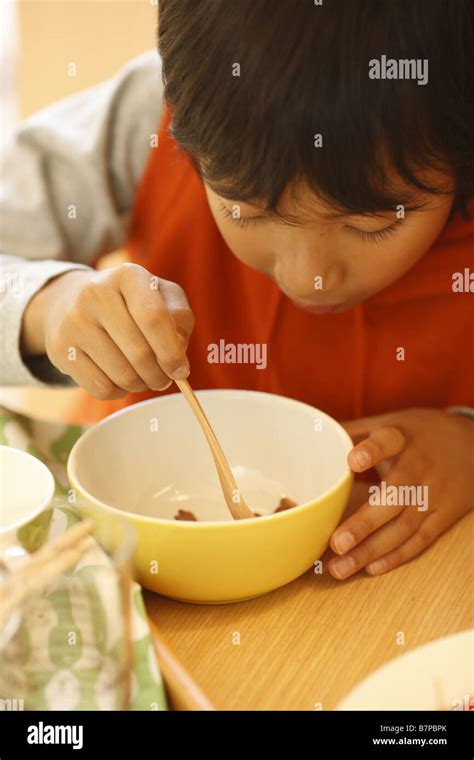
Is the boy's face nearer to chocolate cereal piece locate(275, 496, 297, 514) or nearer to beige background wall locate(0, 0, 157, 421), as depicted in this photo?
chocolate cereal piece locate(275, 496, 297, 514)

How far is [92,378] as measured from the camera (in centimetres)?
44

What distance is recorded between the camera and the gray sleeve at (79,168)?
61 cm

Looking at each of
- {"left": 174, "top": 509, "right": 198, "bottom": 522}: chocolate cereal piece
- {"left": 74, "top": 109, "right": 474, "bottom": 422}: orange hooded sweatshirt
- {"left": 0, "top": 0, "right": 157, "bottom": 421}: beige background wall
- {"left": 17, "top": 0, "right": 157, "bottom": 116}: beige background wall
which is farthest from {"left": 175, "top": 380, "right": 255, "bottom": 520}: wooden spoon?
{"left": 17, "top": 0, "right": 157, "bottom": 116}: beige background wall

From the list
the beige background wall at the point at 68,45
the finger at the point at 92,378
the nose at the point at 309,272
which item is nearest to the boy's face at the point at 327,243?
the nose at the point at 309,272

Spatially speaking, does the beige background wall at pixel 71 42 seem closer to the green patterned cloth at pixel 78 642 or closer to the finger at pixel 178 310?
the finger at pixel 178 310

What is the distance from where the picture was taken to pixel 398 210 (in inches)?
15.5

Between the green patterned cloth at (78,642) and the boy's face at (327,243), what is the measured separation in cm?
17

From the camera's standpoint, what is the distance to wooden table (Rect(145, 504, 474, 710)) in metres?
0.34

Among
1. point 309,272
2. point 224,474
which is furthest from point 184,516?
point 309,272

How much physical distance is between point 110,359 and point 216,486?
0.10m

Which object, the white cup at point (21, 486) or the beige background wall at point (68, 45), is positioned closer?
the white cup at point (21, 486)

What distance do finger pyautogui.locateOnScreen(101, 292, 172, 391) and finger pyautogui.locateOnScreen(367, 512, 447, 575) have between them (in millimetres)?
141

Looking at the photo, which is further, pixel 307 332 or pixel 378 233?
pixel 307 332

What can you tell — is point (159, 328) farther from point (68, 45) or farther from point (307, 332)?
point (68, 45)
